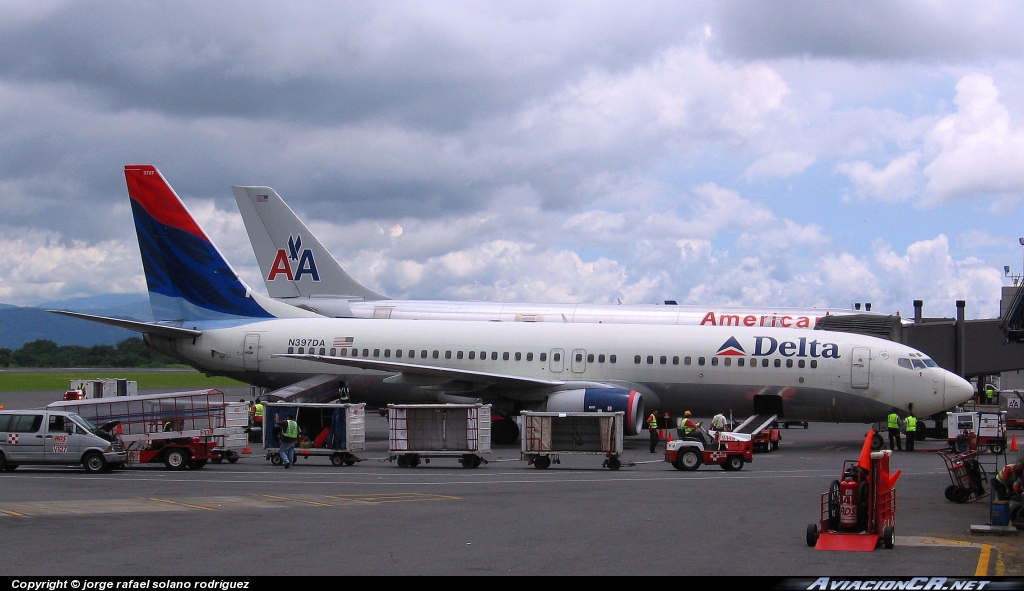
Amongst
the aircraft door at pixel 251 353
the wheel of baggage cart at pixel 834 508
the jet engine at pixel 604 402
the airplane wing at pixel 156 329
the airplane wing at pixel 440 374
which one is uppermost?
the airplane wing at pixel 156 329

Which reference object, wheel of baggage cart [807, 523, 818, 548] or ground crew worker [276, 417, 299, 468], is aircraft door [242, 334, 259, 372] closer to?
ground crew worker [276, 417, 299, 468]

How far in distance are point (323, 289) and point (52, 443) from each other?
2707 centimetres

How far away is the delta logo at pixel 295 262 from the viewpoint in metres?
56.2

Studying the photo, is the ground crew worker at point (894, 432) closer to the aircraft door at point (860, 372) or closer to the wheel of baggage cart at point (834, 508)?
the aircraft door at point (860, 372)

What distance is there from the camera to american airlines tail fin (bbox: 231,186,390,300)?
2211 inches

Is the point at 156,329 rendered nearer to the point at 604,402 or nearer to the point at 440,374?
the point at 440,374

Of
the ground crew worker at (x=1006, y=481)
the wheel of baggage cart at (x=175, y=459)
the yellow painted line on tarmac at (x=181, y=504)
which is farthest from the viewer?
the wheel of baggage cart at (x=175, y=459)

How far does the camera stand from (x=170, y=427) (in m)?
32.0

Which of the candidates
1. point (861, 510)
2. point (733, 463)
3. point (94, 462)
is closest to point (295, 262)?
point (94, 462)

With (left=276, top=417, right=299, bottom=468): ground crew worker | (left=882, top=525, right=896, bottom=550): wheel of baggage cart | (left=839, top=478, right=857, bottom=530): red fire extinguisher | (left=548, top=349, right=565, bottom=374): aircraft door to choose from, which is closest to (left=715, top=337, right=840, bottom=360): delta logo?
(left=548, top=349, right=565, bottom=374): aircraft door

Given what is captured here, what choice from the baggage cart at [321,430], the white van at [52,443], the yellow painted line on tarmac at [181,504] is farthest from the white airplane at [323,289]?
the yellow painted line on tarmac at [181,504]

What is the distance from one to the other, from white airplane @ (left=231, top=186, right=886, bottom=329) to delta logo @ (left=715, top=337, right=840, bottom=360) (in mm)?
12624

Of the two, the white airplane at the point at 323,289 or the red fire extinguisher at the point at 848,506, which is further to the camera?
the white airplane at the point at 323,289

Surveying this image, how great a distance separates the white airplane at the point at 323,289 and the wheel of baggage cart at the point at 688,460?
21273mm
